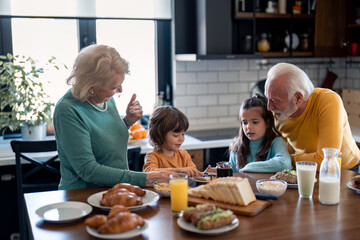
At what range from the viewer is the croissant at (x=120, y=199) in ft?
5.96

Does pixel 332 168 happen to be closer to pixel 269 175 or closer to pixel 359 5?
pixel 269 175

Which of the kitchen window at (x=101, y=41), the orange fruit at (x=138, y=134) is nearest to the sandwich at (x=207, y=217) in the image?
the orange fruit at (x=138, y=134)

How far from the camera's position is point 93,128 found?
2273 mm

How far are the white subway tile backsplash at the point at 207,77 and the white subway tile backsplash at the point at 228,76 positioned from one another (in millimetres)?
52

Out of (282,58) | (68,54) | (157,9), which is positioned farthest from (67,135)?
(282,58)

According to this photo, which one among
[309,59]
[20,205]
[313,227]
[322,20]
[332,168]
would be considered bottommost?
[20,205]

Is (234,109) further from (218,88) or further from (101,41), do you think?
(101,41)

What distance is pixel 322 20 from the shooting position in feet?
14.5

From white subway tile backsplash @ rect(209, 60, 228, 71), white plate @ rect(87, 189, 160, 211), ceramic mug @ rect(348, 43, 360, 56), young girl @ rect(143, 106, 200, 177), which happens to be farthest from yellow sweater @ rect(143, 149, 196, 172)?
ceramic mug @ rect(348, 43, 360, 56)

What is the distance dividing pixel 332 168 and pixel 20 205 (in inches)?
76.1

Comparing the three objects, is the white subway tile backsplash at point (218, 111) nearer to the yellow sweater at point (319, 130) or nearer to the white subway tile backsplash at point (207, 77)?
the white subway tile backsplash at point (207, 77)

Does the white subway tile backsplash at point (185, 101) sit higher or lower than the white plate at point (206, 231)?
higher

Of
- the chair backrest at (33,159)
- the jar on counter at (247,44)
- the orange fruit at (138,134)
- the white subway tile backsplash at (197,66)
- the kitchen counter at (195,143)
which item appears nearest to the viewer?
the chair backrest at (33,159)

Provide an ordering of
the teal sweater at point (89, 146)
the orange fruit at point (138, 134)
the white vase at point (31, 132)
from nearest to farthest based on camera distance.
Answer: the teal sweater at point (89, 146) < the white vase at point (31, 132) < the orange fruit at point (138, 134)
